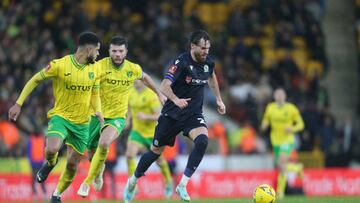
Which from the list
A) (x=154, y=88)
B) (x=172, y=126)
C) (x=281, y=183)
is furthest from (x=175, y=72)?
(x=281, y=183)

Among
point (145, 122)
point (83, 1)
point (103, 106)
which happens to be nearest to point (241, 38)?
point (83, 1)

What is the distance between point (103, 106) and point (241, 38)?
53.9 ft

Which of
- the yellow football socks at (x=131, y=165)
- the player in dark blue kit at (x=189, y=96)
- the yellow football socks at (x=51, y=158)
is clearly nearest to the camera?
Answer: the yellow football socks at (x=51, y=158)

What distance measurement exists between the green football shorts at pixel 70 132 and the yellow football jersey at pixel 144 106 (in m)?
5.12

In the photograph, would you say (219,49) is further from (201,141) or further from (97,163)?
(201,141)

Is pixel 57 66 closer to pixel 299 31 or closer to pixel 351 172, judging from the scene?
pixel 351 172

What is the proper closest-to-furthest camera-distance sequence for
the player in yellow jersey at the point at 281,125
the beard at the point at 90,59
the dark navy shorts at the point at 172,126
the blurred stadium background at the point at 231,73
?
1. the beard at the point at 90,59
2. the dark navy shorts at the point at 172,126
3. the player in yellow jersey at the point at 281,125
4. the blurred stadium background at the point at 231,73

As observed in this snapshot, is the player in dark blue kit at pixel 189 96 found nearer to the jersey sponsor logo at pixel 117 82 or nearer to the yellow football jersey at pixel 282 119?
the jersey sponsor logo at pixel 117 82

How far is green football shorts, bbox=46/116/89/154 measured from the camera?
1642cm

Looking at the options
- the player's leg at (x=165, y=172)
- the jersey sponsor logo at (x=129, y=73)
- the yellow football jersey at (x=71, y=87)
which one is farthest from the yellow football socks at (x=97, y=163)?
the player's leg at (x=165, y=172)

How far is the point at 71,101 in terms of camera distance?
1669 centimetres

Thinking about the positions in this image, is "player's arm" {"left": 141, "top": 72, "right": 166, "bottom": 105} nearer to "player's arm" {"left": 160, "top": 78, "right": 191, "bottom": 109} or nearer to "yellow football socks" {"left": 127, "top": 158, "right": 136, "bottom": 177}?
"player's arm" {"left": 160, "top": 78, "right": 191, "bottom": 109}

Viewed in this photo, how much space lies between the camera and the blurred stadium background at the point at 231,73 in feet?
91.8

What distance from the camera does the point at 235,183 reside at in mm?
28891
